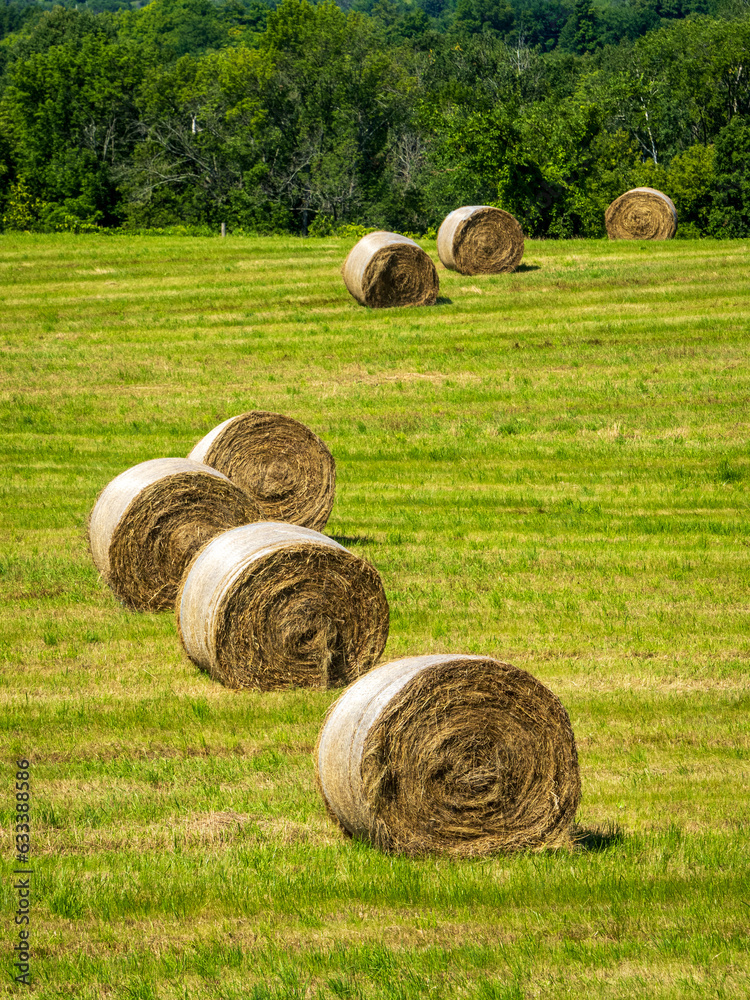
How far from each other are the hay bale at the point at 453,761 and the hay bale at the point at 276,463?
27.5 feet

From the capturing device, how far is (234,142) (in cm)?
6669

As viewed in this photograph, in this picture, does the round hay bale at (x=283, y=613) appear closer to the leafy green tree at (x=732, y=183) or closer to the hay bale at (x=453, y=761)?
the hay bale at (x=453, y=761)

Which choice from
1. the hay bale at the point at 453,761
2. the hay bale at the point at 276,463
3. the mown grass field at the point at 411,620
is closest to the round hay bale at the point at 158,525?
the mown grass field at the point at 411,620

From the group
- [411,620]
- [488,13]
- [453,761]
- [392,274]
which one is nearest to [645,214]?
[392,274]

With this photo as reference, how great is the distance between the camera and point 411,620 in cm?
1311

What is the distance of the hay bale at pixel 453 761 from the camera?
7562 millimetres

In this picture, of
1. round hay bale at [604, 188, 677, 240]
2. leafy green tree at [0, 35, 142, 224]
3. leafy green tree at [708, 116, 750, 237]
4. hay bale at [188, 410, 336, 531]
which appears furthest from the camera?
leafy green tree at [0, 35, 142, 224]

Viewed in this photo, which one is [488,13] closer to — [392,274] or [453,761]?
[392,274]

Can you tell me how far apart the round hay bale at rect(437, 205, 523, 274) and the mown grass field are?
2.92ft

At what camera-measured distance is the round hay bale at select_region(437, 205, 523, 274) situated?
106 feet

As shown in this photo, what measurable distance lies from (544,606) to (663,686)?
271 cm

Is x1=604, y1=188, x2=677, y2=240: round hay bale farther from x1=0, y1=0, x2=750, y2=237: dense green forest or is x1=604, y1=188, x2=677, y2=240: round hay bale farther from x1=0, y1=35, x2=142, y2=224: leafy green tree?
x1=0, y1=35, x2=142, y2=224: leafy green tree

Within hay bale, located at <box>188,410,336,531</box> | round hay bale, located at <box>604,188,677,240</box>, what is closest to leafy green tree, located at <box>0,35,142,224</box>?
round hay bale, located at <box>604,188,677,240</box>

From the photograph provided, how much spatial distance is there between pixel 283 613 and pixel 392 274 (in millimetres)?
19383
